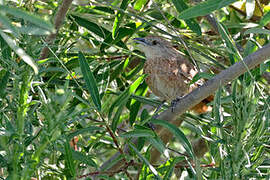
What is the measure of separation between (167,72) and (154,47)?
31 cm

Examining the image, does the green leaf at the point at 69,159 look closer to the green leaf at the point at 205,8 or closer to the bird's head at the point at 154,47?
the green leaf at the point at 205,8

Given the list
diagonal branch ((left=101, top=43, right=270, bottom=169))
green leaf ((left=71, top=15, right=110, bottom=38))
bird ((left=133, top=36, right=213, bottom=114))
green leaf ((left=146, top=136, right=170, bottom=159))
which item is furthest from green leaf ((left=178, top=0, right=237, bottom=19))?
bird ((left=133, top=36, right=213, bottom=114))

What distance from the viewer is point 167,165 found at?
2311mm

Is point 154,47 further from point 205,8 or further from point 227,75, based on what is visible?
point 205,8

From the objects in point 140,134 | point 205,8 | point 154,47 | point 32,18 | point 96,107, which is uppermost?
point 32,18

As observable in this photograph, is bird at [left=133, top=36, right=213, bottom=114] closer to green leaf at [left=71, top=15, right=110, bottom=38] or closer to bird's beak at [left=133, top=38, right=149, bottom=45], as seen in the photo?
bird's beak at [left=133, top=38, right=149, bottom=45]

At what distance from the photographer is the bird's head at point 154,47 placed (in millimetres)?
4082

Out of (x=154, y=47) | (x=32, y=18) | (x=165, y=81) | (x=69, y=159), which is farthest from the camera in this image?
(x=154, y=47)

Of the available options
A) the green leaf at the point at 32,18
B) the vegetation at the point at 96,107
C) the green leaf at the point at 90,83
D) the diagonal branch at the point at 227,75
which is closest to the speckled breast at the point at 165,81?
the vegetation at the point at 96,107

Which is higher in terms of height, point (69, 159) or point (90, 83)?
point (90, 83)

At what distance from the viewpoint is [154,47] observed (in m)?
4.17

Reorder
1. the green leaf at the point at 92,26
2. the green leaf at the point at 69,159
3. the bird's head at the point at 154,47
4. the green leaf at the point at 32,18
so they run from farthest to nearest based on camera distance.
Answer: the bird's head at the point at 154,47 → the green leaf at the point at 92,26 → the green leaf at the point at 69,159 → the green leaf at the point at 32,18

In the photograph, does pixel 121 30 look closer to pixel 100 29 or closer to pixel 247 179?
pixel 100 29

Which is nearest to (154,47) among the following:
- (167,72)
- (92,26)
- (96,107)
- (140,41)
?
(140,41)
